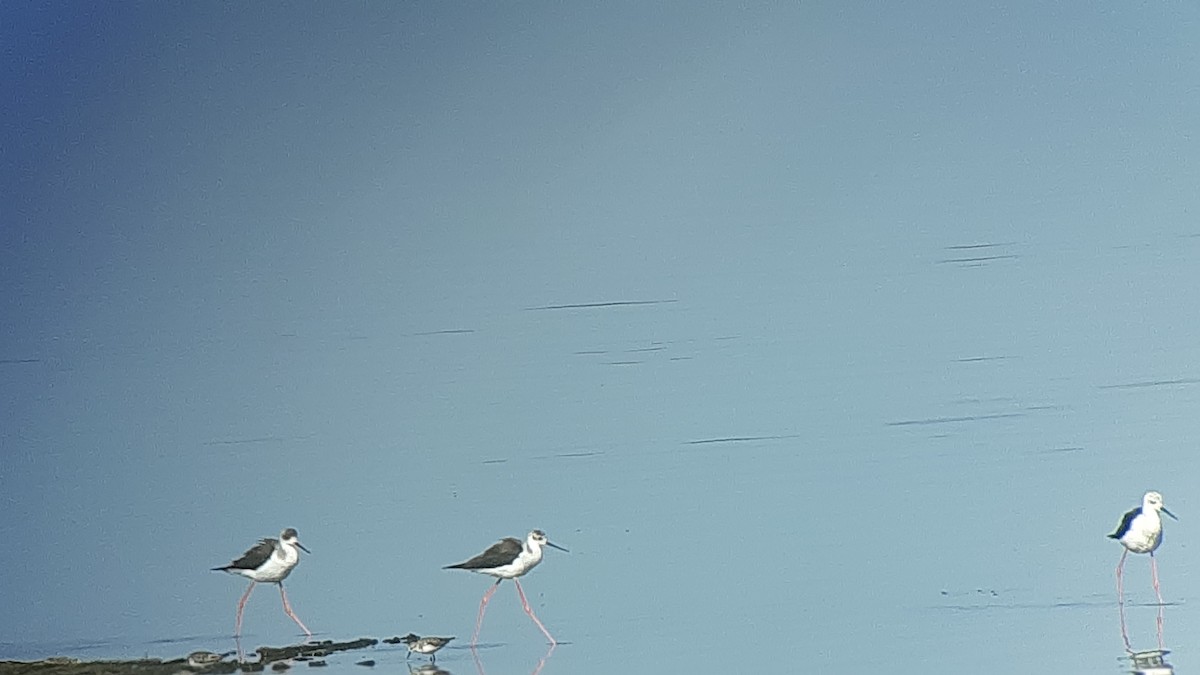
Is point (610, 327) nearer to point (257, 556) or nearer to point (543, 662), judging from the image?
point (257, 556)

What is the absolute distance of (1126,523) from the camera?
5.80m

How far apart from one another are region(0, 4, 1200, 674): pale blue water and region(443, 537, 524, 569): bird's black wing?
181 millimetres

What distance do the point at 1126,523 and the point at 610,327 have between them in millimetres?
3441

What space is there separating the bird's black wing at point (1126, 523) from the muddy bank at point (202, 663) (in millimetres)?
2157

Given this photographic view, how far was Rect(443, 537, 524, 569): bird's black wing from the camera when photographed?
604cm

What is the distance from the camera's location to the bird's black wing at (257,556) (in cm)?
627

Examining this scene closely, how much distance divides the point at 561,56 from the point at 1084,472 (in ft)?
14.6

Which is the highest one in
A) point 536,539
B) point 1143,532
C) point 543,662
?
point 536,539

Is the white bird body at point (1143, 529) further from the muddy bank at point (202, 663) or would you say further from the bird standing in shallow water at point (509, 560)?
the muddy bank at point (202, 663)

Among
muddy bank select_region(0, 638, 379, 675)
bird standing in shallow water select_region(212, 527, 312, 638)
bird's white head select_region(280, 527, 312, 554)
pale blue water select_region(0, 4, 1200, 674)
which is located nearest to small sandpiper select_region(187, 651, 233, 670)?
muddy bank select_region(0, 638, 379, 675)

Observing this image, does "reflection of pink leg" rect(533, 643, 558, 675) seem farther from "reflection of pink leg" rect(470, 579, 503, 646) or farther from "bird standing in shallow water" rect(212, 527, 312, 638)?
"bird standing in shallow water" rect(212, 527, 312, 638)

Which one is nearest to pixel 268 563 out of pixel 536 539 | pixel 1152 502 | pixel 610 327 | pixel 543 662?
pixel 536 539

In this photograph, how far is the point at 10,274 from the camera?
9.94 m

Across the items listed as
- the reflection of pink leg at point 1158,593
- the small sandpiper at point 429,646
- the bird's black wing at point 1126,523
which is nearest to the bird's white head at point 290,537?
the small sandpiper at point 429,646
